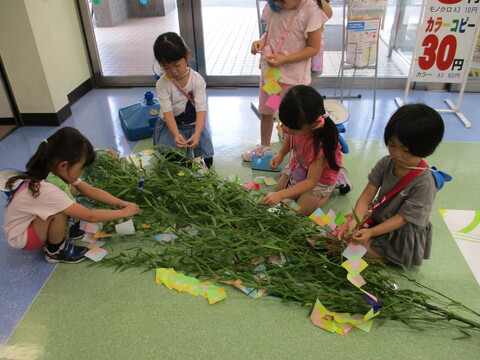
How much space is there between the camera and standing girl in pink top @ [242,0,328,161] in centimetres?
240

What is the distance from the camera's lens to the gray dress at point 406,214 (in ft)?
5.51

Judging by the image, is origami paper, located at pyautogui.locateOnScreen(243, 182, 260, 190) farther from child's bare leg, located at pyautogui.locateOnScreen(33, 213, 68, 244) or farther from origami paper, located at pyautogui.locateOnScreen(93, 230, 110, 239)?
child's bare leg, located at pyautogui.locateOnScreen(33, 213, 68, 244)

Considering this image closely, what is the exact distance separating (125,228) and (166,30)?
9.42ft

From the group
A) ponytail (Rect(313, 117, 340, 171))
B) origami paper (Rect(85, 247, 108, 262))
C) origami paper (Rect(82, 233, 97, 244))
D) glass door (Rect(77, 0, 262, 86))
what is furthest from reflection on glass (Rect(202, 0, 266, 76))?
origami paper (Rect(85, 247, 108, 262))

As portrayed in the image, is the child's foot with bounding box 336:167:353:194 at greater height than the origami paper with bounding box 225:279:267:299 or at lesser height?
greater

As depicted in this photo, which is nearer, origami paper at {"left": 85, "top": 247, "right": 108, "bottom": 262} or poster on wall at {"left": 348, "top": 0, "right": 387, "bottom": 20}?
origami paper at {"left": 85, "top": 247, "right": 108, "bottom": 262}

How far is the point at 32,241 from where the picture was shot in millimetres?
1890

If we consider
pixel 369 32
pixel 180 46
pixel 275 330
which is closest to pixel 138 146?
pixel 180 46

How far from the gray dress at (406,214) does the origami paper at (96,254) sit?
Answer: 1.42 metres

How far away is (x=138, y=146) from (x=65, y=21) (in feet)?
5.70

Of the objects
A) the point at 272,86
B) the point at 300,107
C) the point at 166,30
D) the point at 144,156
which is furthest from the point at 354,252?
the point at 166,30

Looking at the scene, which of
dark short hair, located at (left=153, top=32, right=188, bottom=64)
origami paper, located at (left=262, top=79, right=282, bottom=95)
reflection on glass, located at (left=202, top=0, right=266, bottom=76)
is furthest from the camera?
reflection on glass, located at (left=202, top=0, right=266, bottom=76)

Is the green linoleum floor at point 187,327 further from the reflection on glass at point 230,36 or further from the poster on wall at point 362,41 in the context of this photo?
the reflection on glass at point 230,36

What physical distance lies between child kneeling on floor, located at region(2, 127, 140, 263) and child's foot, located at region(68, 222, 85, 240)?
20cm
